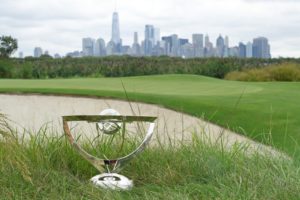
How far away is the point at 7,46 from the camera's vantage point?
23609 mm

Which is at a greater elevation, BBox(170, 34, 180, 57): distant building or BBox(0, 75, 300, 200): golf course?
BBox(170, 34, 180, 57): distant building

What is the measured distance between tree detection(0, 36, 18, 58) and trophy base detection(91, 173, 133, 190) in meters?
20.0

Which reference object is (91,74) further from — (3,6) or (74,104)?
(74,104)

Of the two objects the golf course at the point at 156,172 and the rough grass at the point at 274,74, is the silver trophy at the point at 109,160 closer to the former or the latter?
the golf course at the point at 156,172

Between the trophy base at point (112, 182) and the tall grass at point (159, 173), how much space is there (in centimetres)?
5

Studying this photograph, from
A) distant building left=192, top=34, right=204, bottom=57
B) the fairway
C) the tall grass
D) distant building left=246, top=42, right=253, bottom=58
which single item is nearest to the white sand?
the fairway

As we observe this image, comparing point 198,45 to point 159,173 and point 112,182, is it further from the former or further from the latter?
point 112,182

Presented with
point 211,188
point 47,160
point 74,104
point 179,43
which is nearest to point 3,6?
point 74,104

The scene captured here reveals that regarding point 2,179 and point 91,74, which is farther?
point 91,74

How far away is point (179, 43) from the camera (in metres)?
23.1

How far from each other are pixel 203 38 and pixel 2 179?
793 inches

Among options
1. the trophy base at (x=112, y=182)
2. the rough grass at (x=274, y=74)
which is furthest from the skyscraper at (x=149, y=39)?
the trophy base at (x=112, y=182)

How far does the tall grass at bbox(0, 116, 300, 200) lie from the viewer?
3639mm

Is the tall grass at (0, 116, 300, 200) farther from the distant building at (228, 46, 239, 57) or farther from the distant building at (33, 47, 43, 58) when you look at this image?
the distant building at (33, 47, 43, 58)
